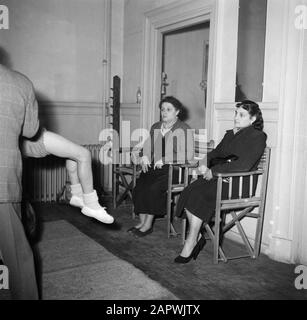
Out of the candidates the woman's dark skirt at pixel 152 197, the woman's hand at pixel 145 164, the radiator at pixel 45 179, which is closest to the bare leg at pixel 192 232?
the woman's dark skirt at pixel 152 197

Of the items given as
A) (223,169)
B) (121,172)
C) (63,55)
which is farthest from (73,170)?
(63,55)

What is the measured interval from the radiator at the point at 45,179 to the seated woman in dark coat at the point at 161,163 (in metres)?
1.52

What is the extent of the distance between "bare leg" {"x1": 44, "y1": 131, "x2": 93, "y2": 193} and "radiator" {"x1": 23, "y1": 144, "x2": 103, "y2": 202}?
316cm

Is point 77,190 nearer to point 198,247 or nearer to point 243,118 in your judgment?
point 198,247

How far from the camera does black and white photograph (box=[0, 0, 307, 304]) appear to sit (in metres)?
2.51

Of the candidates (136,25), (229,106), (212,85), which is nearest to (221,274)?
(229,106)

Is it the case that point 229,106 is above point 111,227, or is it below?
above

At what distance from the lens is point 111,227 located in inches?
175

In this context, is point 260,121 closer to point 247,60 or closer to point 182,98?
point 247,60

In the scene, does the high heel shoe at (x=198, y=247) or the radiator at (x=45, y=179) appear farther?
the radiator at (x=45, y=179)

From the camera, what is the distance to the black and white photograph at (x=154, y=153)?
2.51 m

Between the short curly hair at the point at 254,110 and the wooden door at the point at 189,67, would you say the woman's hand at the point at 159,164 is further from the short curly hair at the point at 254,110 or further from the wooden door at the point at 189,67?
the wooden door at the point at 189,67

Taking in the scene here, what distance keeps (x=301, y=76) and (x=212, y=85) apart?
44.8 inches

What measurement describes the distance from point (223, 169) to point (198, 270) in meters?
0.84
